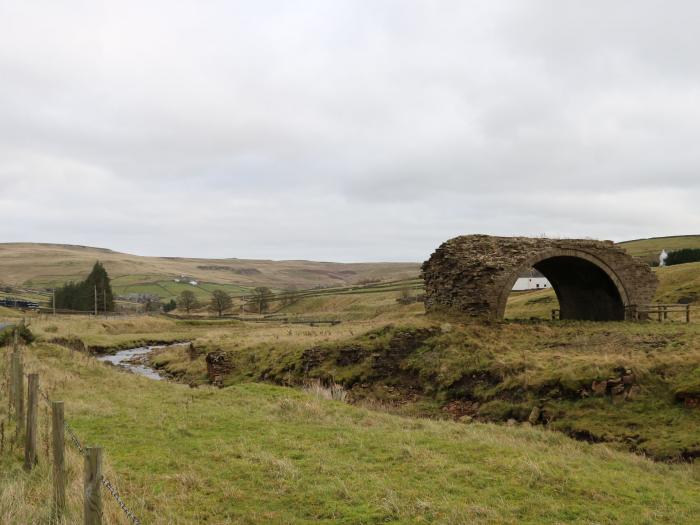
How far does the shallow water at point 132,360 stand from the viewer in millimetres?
34031

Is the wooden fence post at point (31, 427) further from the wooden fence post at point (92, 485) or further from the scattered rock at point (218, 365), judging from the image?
the scattered rock at point (218, 365)

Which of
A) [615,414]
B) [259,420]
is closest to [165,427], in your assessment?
[259,420]

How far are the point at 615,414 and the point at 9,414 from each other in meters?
16.4

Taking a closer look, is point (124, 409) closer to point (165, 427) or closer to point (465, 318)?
point (165, 427)

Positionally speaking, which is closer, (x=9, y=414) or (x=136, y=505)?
(x=136, y=505)

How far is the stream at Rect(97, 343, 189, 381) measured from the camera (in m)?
34.3

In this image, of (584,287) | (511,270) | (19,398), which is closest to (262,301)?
(584,287)

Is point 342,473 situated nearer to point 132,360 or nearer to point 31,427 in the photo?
point 31,427

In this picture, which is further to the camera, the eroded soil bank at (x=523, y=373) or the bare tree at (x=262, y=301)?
the bare tree at (x=262, y=301)

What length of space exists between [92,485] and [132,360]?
39.0 m

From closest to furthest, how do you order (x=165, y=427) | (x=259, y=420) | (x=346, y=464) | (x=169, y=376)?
(x=346, y=464)
(x=165, y=427)
(x=259, y=420)
(x=169, y=376)

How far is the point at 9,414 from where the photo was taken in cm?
1250

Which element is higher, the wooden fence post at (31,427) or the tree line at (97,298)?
the wooden fence post at (31,427)

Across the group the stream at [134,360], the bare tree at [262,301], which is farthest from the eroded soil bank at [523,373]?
the bare tree at [262,301]
